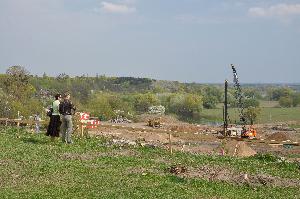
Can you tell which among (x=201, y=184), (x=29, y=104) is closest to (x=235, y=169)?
(x=201, y=184)

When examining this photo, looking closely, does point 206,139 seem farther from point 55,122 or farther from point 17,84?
point 17,84

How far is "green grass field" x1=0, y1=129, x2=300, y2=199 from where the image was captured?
39.2ft

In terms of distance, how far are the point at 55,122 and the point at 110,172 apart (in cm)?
567

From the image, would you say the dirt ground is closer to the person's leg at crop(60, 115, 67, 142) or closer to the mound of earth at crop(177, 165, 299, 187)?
the person's leg at crop(60, 115, 67, 142)

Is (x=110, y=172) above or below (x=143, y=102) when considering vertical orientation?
above

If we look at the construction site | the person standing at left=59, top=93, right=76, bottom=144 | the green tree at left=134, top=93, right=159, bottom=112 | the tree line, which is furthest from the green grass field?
the green tree at left=134, top=93, right=159, bottom=112

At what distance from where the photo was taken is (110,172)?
14094 mm

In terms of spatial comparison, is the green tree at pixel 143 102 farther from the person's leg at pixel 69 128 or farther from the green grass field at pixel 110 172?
the green grass field at pixel 110 172

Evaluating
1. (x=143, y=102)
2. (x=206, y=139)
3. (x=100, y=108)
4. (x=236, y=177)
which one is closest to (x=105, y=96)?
(x=100, y=108)

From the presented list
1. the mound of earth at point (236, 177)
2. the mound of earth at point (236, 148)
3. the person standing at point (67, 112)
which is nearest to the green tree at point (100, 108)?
the mound of earth at point (236, 148)

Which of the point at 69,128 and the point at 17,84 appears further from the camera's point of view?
the point at 17,84

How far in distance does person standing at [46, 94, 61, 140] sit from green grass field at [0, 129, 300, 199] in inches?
13.3

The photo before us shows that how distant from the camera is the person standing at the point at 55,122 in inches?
747

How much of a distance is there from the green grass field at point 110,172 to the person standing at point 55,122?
0.34m
